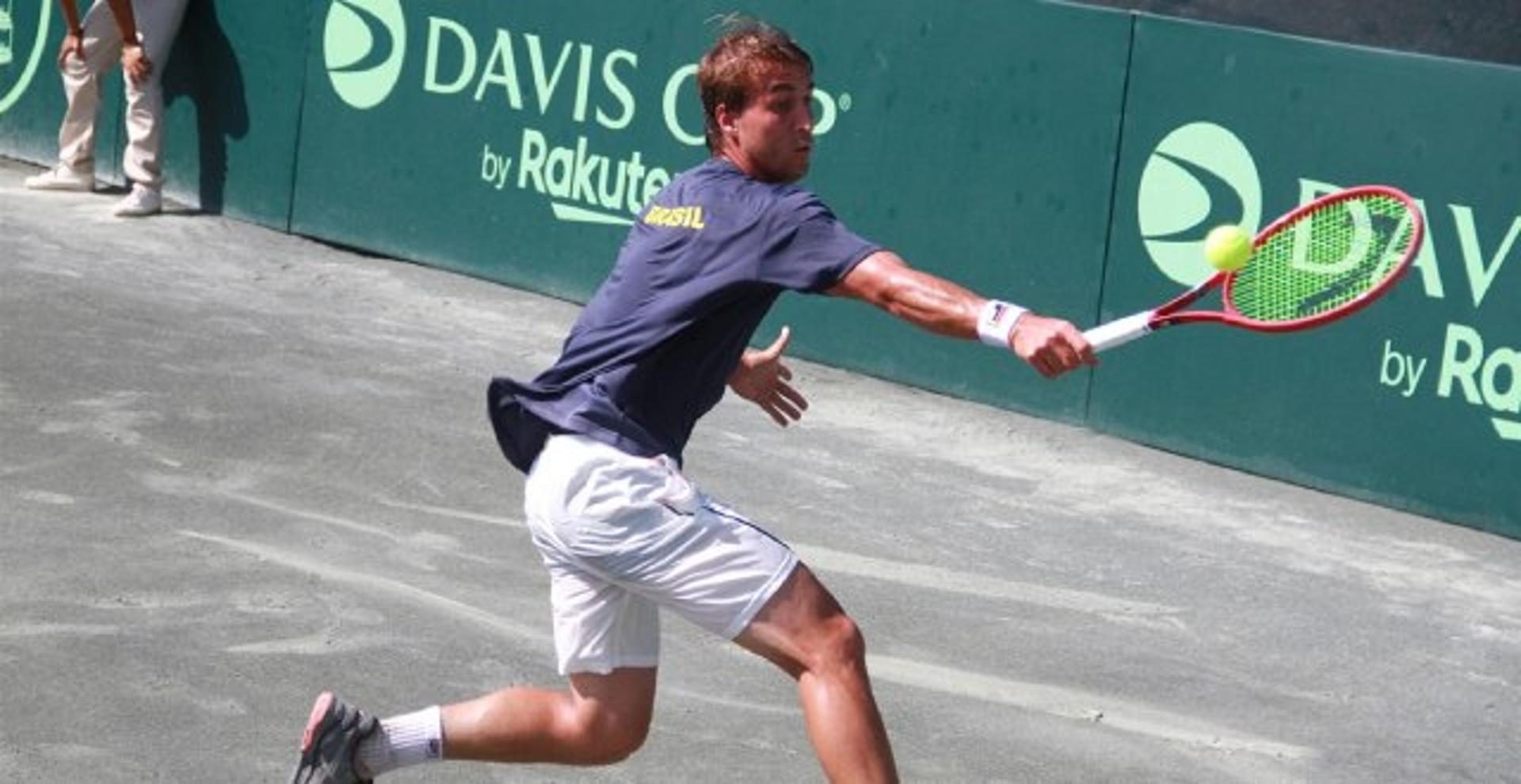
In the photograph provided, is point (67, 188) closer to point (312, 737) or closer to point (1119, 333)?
point (312, 737)

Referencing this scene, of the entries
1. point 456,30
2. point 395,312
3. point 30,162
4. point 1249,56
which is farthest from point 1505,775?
point 30,162

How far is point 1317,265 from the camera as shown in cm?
671

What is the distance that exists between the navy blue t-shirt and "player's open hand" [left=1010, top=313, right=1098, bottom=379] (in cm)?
43

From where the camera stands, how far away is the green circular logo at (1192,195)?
11625mm

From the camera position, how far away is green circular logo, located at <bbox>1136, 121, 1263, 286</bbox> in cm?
1162

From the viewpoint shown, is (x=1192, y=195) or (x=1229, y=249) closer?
(x=1229, y=249)

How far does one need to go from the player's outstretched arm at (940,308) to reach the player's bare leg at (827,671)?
0.66 m

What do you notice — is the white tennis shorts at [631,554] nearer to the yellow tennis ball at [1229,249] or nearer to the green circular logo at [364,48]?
the yellow tennis ball at [1229,249]

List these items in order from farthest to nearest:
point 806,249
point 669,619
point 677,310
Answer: point 669,619, point 677,310, point 806,249

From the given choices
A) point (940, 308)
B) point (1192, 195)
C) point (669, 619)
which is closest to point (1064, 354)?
point (940, 308)

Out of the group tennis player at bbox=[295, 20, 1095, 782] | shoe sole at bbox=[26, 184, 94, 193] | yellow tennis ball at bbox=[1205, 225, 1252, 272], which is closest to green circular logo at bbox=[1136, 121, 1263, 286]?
tennis player at bbox=[295, 20, 1095, 782]

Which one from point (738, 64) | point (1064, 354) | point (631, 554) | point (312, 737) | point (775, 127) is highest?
point (738, 64)

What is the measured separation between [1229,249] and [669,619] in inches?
130

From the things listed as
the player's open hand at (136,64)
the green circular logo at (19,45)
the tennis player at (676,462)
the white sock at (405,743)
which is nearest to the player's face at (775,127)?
the tennis player at (676,462)
